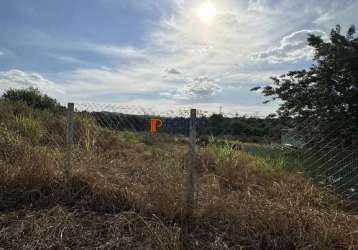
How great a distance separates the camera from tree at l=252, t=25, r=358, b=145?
7926 millimetres

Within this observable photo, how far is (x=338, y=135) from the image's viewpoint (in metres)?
7.66

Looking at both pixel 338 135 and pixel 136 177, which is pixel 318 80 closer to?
pixel 338 135

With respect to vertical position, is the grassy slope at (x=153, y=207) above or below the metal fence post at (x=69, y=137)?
below

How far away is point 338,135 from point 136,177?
4173 mm

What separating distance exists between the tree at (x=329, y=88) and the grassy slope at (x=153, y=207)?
2.23 meters

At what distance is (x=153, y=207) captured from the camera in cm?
480

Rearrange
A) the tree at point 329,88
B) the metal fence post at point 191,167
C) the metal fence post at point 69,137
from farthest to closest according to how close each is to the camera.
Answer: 1. the tree at point 329,88
2. the metal fence post at point 69,137
3. the metal fence post at point 191,167

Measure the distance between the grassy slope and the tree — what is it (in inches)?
87.8

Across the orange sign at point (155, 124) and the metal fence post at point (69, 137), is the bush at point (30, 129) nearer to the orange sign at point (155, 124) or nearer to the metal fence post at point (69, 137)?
the metal fence post at point (69, 137)

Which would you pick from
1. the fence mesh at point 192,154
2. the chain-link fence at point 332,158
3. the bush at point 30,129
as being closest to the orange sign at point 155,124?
the fence mesh at point 192,154

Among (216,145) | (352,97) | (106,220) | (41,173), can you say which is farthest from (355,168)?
(41,173)

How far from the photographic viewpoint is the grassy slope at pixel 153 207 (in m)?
4.19

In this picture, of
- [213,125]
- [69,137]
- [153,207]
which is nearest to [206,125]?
[213,125]

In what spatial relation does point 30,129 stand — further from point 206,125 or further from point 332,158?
point 332,158
